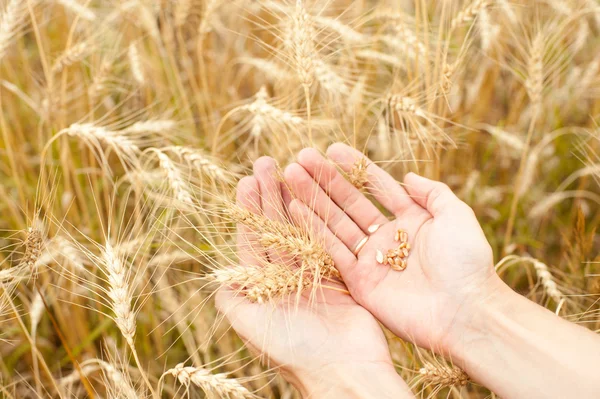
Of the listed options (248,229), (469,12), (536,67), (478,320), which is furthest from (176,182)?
(536,67)

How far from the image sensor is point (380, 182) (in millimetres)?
1935

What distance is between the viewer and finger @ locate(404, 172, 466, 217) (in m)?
1.77

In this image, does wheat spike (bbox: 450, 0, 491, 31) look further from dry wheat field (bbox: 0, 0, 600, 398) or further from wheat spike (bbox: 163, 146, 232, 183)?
wheat spike (bbox: 163, 146, 232, 183)

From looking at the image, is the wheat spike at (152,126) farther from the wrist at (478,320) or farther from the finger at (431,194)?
the wrist at (478,320)

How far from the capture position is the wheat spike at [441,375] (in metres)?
1.49

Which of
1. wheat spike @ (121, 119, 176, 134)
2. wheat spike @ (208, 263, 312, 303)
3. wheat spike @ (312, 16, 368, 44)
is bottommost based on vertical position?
wheat spike @ (208, 263, 312, 303)

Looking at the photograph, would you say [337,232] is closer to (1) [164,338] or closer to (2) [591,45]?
(1) [164,338]

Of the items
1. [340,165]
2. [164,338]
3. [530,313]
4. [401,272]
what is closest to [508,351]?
[530,313]

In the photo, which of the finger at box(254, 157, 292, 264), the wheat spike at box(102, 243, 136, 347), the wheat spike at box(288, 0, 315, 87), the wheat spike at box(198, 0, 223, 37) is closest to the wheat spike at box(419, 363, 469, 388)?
the finger at box(254, 157, 292, 264)

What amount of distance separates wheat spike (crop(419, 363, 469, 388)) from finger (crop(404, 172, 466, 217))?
0.51 meters

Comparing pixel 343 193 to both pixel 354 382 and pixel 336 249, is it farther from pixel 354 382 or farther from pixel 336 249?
pixel 354 382

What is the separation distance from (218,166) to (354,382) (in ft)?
2.85

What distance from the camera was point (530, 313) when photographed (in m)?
1.64

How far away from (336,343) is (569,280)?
1043 mm
